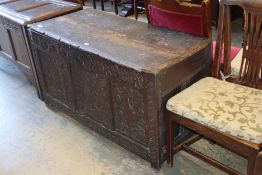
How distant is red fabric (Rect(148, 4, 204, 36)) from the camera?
1842mm

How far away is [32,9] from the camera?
2523 mm

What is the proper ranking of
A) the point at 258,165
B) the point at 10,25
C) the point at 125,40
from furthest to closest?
the point at 10,25 < the point at 125,40 < the point at 258,165

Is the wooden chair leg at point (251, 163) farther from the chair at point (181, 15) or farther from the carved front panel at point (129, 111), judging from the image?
the chair at point (181, 15)

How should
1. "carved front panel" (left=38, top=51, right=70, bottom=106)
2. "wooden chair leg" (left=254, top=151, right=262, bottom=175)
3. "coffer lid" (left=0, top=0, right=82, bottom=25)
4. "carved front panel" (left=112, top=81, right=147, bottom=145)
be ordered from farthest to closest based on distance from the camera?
"coffer lid" (left=0, top=0, right=82, bottom=25) < "carved front panel" (left=38, top=51, right=70, bottom=106) < "carved front panel" (left=112, top=81, right=147, bottom=145) < "wooden chair leg" (left=254, top=151, right=262, bottom=175)

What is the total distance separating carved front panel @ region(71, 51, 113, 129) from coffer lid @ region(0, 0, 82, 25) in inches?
23.8

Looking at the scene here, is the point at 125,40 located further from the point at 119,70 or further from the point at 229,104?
the point at 229,104

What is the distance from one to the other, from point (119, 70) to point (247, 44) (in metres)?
0.71

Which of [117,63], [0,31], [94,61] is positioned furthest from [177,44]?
[0,31]

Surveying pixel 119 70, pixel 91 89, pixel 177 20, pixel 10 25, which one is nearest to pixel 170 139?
pixel 119 70

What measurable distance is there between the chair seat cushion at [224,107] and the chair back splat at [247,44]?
84 mm

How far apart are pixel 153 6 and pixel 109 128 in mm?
861

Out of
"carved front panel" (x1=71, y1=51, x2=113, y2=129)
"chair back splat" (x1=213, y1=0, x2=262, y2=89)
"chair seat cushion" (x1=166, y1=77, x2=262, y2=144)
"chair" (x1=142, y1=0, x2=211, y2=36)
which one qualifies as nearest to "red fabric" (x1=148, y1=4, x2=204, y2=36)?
"chair" (x1=142, y1=0, x2=211, y2=36)

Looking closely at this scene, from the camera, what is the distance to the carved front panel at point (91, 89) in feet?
5.99

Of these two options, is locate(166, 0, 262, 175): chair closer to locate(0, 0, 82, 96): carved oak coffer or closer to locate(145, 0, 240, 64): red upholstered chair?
locate(145, 0, 240, 64): red upholstered chair
